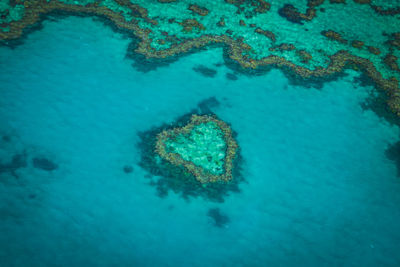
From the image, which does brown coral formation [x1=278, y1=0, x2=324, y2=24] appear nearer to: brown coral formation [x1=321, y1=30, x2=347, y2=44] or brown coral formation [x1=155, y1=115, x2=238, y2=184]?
brown coral formation [x1=321, y1=30, x2=347, y2=44]

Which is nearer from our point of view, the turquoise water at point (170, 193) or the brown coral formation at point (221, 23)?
the turquoise water at point (170, 193)

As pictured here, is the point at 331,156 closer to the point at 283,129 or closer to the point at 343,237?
the point at 283,129

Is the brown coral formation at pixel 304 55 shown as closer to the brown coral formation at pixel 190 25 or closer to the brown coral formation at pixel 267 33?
the brown coral formation at pixel 267 33

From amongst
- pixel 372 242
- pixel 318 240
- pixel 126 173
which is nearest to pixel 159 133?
pixel 126 173

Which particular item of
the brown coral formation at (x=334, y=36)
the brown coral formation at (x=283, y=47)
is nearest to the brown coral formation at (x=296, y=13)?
the brown coral formation at (x=334, y=36)

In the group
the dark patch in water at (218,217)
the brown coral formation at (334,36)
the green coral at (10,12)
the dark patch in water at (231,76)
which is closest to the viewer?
the dark patch in water at (218,217)

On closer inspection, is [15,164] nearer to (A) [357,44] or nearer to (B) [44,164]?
(B) [44,164]

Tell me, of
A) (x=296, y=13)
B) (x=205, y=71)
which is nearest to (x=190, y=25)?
(x=205, y=71)
